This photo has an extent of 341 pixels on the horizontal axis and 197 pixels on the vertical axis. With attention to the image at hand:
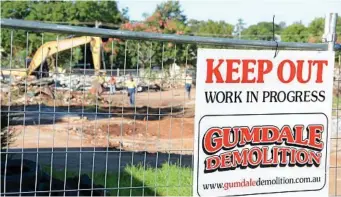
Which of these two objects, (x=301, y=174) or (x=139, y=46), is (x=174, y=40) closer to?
(x=139, y=46)

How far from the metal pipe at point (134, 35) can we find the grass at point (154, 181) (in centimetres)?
102

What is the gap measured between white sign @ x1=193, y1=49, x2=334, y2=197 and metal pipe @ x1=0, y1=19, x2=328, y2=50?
0.25 meters

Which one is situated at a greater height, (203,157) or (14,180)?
(203,157)

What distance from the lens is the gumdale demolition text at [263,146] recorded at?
371 cm

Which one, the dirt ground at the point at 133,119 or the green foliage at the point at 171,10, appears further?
the green foliage at the point at 171,10

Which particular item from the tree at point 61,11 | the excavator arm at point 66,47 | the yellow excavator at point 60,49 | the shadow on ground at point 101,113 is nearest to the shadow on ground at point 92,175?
the shadow on ground at point 101,113

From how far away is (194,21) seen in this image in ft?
286

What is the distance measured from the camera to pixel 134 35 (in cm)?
366

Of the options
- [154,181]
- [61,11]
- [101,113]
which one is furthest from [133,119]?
[61,11]

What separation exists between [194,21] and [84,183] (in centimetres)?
8103

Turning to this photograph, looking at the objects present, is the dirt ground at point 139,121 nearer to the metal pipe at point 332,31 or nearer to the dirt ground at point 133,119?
the dirt ground at point 133,119

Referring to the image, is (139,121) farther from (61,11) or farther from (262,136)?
(61,11)

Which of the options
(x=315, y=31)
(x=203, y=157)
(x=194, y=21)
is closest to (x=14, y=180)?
(x=203, y=157)

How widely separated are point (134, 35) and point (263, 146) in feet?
3.51
